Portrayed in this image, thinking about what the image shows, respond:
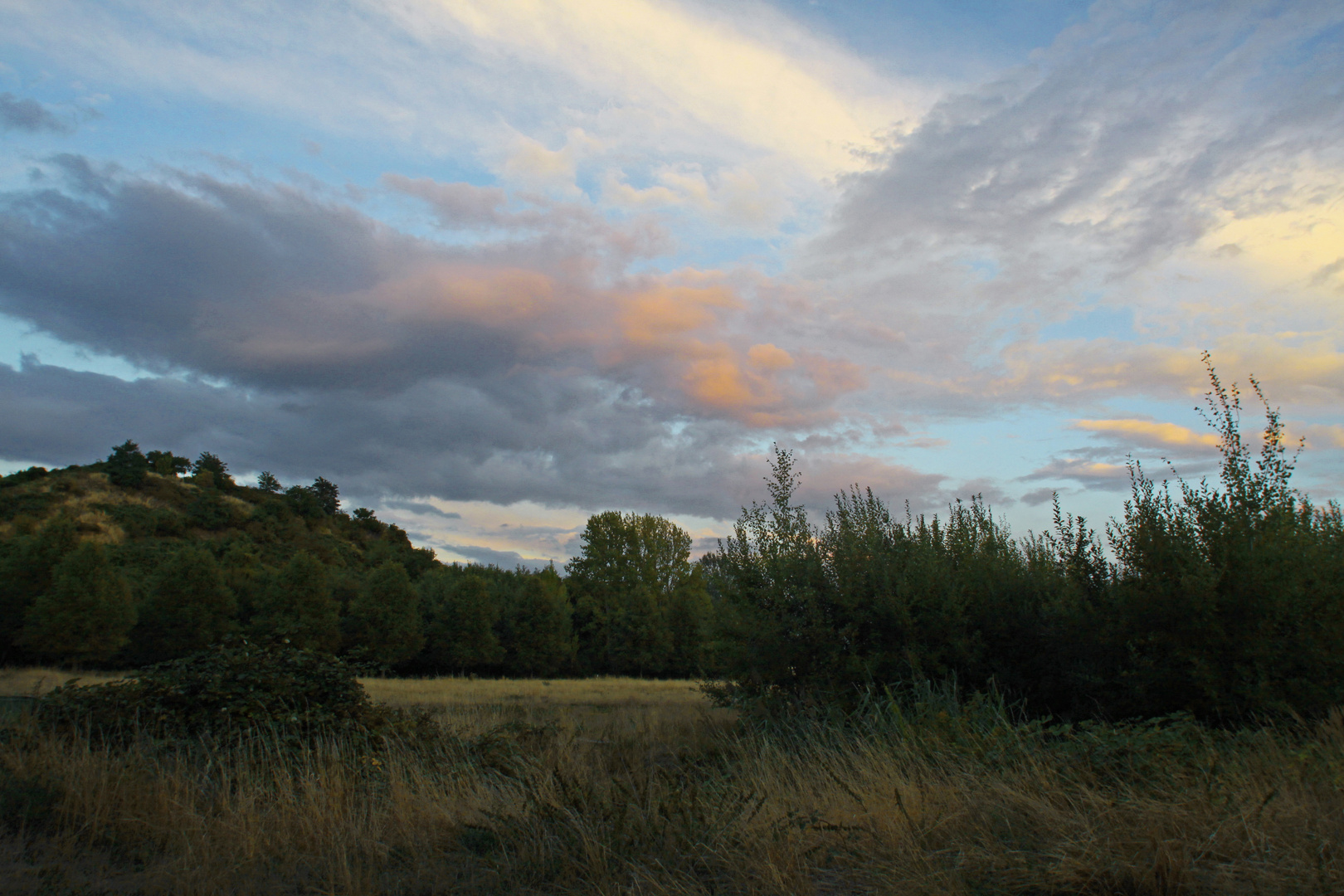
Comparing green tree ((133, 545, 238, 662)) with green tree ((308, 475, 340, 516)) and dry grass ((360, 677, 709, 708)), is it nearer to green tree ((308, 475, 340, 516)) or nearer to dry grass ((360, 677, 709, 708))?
dry grass ((360, 677, 709, 708))

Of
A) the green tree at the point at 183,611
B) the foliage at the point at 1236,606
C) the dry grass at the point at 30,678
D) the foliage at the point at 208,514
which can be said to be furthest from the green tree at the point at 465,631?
the foliage at the point at 1236,606

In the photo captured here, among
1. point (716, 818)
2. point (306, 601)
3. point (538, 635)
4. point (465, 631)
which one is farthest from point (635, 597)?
point (716, 818)

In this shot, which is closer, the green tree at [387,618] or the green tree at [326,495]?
the green tree at [387,618]

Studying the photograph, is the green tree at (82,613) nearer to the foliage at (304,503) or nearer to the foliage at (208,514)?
the foliage at (208,514)

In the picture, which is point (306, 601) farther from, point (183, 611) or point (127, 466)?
point (127, 466)

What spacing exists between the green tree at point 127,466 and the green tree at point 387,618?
44809mm

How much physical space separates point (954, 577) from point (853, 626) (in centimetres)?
163

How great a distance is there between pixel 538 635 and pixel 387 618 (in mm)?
10839

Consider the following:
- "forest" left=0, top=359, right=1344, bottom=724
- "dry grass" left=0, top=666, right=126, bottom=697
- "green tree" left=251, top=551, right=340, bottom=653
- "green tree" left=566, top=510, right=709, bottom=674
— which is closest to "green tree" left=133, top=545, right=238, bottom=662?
"green tree" left=251, top=551, right=340, bottom=653

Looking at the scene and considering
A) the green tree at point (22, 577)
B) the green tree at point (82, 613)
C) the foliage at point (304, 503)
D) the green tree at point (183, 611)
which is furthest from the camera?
the foliage at point (304, 503)

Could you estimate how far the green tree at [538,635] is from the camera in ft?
176

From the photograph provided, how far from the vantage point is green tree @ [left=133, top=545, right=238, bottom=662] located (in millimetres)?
40969

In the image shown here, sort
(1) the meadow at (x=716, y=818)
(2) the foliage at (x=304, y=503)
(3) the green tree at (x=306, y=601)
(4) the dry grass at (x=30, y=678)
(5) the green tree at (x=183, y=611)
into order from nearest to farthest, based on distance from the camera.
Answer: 1. (1) the meadow at (x=716, y=818)
2. (4) the dry grass at (x=30, y=678)
3. (5) the green tree at (x=183, y=611)
4. (3) the green tree at (x=306, y=601)
5. (2) the foliage at (x=304, y=503)

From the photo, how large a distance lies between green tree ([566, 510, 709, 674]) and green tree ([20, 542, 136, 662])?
2974 centimetres
